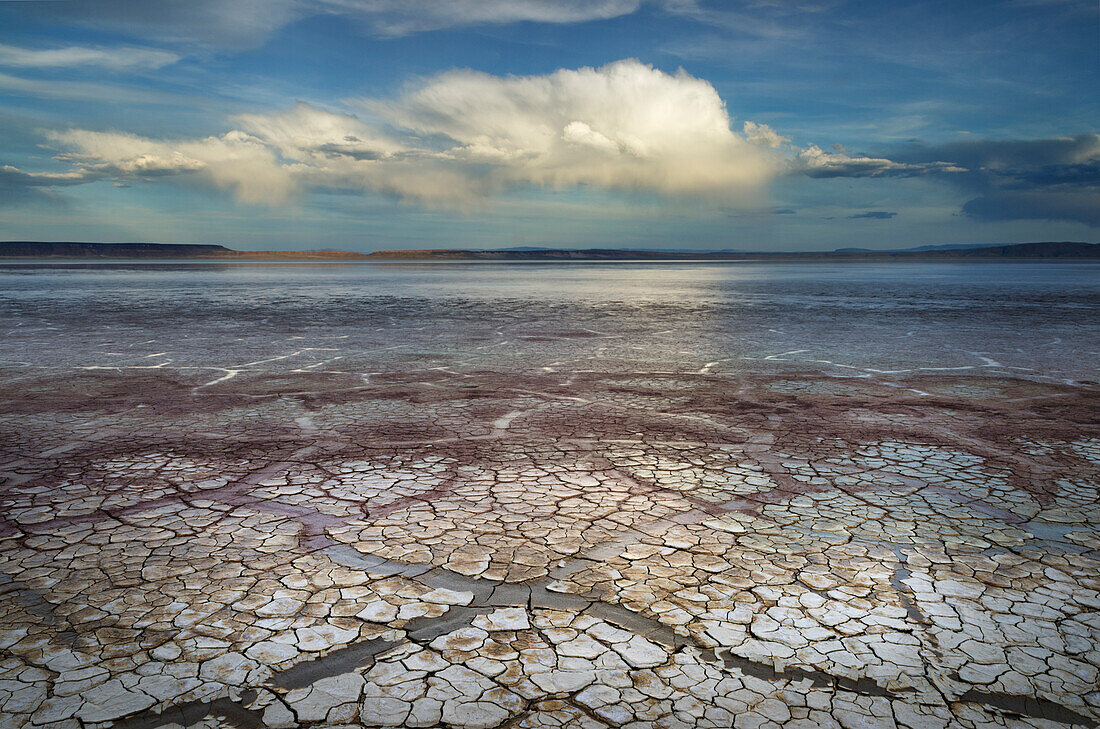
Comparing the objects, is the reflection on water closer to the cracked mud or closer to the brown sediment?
the cracked mud

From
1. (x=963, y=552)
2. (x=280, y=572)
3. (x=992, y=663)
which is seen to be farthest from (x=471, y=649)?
(x=963, y=552)

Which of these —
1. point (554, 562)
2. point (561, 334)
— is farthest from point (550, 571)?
point (561, 334)

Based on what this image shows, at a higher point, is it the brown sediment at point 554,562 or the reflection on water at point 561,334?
the reflection on water at point 561,334

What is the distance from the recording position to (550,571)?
3.63m

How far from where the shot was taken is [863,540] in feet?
13.3

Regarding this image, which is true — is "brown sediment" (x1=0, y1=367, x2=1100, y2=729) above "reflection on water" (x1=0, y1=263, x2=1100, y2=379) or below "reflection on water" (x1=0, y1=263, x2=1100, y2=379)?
below

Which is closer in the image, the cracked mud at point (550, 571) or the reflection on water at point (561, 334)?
the cracked mud at point (550, 571)

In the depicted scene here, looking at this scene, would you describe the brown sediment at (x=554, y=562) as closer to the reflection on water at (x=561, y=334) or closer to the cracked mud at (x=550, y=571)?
the cracked mud at (x=550, y=571)

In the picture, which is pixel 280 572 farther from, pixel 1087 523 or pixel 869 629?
pixel 1087 523

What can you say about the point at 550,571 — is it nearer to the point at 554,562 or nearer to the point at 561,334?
the point at 554,562

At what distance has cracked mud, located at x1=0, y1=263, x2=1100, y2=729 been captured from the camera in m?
2.65

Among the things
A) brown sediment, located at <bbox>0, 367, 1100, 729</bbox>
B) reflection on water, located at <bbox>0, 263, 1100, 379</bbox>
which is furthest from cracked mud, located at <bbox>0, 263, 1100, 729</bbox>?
reflection on water, located at <bbox>0, 263, 1100, 379</bbox>

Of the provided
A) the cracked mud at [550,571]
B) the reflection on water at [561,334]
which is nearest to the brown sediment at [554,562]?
the cracked mud at [550,571]

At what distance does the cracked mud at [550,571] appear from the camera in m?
2.65
